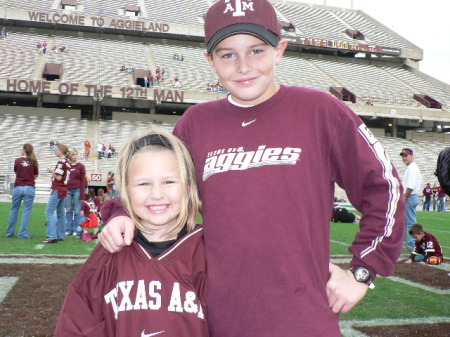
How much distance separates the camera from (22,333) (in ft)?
11.5

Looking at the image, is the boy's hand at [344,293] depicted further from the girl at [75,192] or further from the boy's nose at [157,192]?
the girl at [75,192]

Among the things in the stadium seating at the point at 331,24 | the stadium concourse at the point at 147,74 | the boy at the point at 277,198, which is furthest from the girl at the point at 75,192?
the stadium seating at the point at 331,24

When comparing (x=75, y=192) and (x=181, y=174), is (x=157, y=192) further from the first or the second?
(x=75, y=192)

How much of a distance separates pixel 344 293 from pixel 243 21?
1043mm

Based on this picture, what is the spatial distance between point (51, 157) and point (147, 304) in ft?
83.0

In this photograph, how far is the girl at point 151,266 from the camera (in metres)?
1.75

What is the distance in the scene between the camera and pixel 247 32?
174 centimetres

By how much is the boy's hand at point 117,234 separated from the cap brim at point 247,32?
781mm

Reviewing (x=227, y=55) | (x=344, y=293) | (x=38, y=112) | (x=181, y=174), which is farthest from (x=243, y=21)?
Answer: (x=38, y=112)

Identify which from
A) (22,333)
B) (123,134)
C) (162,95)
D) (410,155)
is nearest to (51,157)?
(123,134)

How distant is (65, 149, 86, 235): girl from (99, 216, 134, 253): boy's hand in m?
6.89

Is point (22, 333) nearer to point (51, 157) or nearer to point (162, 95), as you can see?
point (51, 157)

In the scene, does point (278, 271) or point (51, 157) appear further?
point (51, 157)

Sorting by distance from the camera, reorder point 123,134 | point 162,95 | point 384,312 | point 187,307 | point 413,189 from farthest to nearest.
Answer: point 162,95, point 123,134, point 413,189, point 384,312, point 187,307
